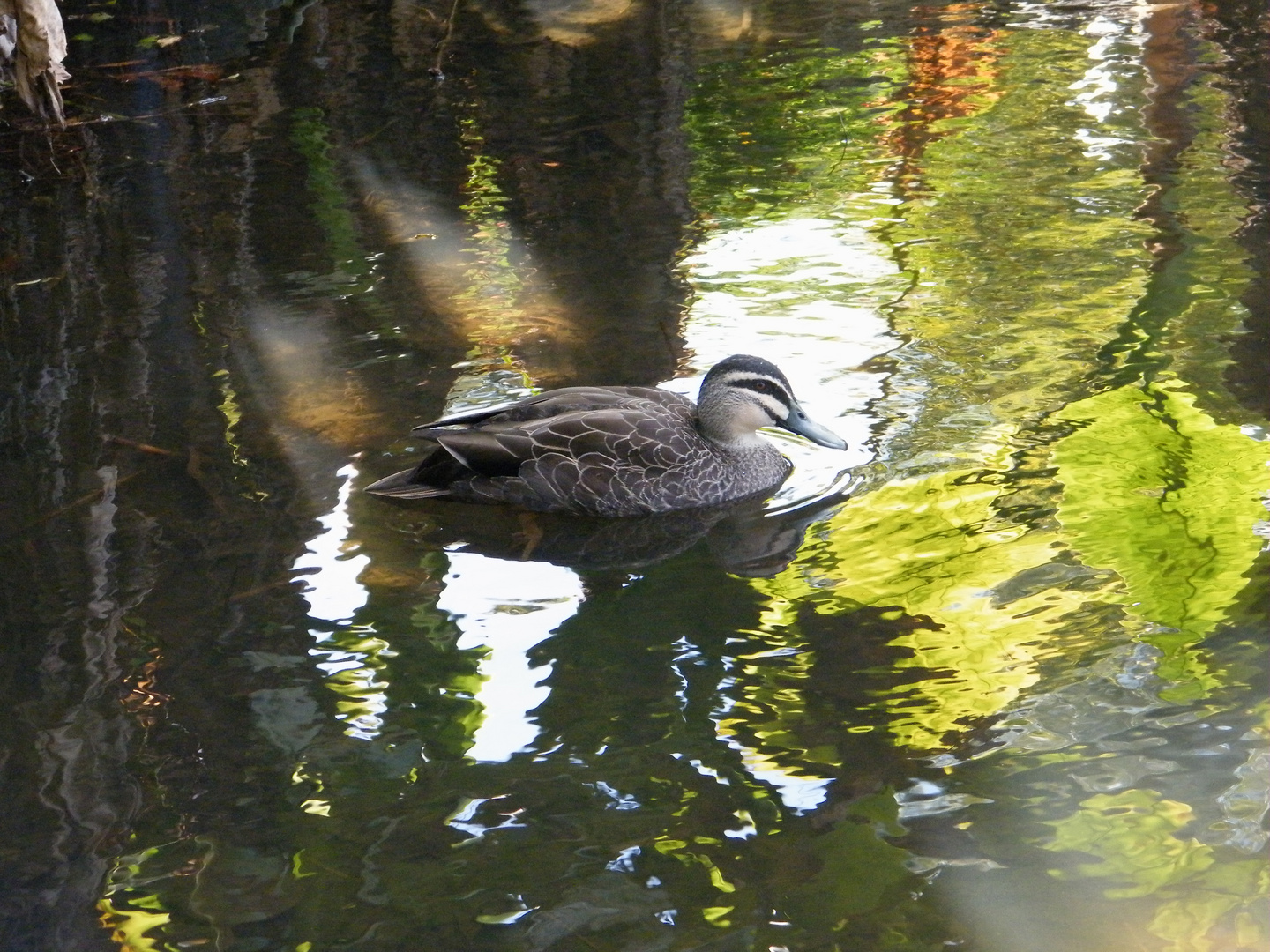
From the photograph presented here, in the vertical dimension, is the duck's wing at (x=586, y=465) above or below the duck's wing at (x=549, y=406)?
below

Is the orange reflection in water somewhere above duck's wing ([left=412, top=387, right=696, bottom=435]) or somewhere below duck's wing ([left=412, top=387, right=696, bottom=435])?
above

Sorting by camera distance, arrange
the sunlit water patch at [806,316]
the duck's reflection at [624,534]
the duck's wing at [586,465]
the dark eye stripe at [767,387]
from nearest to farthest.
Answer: the duck's reflection at [624,534]
the duck's wing at [586,465]
the dark eye stripe at [767,387]
the sunlit water patch at [806,316]

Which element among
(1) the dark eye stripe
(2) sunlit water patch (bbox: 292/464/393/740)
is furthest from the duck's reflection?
(1) the dark eye stripe

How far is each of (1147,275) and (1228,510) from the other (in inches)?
99.6

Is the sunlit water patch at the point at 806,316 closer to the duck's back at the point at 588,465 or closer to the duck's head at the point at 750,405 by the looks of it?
the duck's head at the point at 750,405

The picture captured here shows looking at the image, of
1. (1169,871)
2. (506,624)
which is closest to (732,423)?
(506,624)

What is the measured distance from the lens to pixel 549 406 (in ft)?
21.3

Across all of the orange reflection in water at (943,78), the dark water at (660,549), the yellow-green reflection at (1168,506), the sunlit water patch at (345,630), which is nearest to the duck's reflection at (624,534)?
the dark water at (660,549)

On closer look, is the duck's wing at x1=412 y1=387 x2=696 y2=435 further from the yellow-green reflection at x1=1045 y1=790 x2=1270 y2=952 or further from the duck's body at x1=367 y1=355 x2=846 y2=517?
the yellow-green reflection at x1=1045 y1=790 x2=1270 y2=952

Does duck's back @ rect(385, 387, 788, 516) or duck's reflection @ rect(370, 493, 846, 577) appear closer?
duck's reflection @ rect(370, 493, 846, 577)

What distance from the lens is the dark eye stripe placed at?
20.8 feet

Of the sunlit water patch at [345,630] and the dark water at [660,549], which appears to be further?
the sunlit water patch at [345,630]

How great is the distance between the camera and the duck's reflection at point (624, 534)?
591cm

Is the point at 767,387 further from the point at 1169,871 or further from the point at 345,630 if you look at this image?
the point at 1169,871
